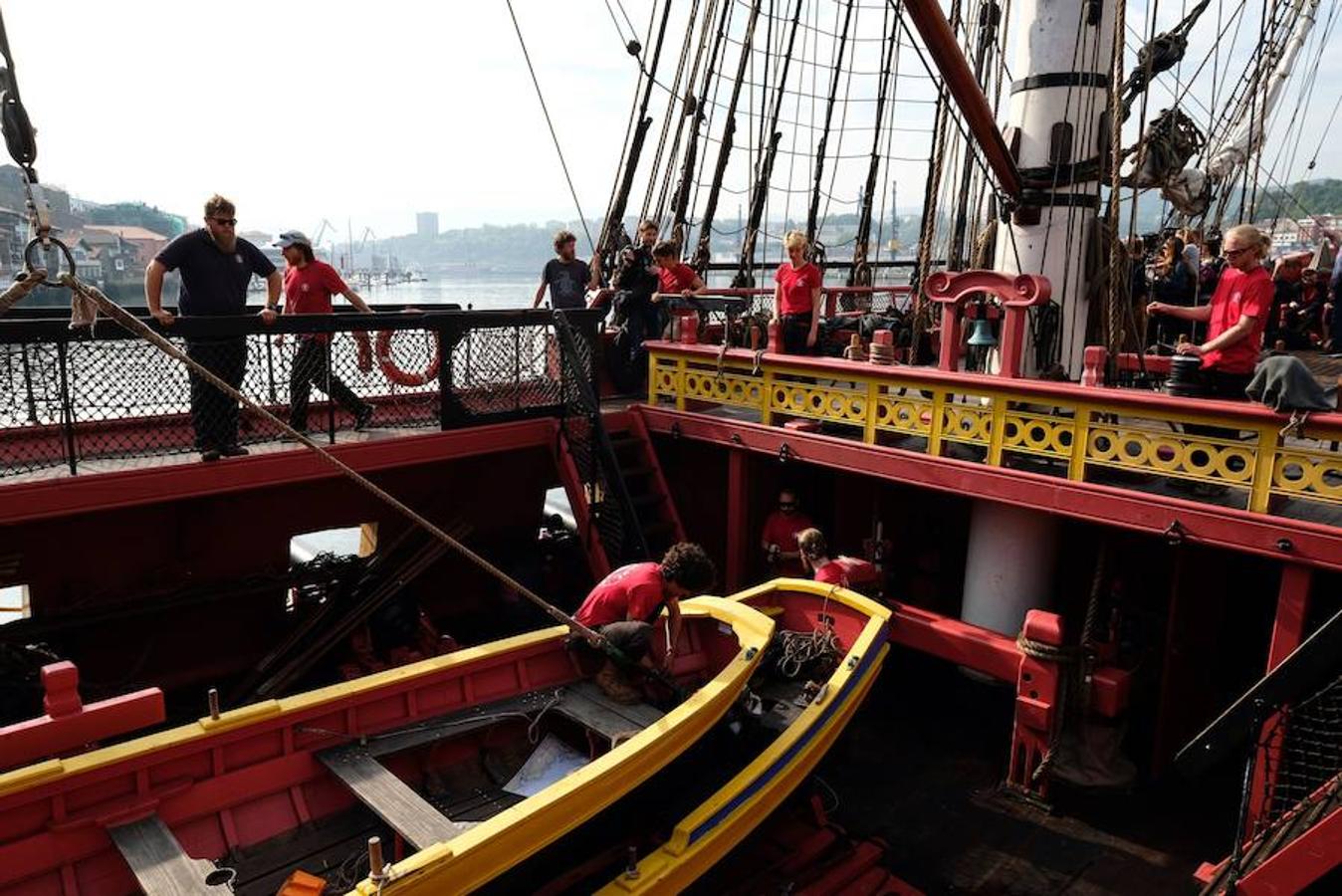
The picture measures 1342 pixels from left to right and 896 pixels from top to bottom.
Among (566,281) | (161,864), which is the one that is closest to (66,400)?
(161,864)

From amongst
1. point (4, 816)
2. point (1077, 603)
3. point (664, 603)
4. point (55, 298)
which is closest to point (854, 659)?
point (664, 603)

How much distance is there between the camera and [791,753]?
5277mm

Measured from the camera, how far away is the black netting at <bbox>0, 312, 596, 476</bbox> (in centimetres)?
628

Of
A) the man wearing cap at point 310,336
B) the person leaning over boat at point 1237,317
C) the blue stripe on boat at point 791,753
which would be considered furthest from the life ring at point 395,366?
the person leaning over boat at point 1237,317

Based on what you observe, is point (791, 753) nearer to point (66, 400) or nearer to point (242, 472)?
point (242, 472)

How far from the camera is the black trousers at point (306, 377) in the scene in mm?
7320

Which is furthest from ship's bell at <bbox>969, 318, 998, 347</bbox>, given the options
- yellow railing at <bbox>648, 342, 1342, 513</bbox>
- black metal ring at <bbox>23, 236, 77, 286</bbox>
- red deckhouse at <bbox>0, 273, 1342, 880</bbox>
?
black metal ring at <bbox>23, 236, 77, 286</bbox>

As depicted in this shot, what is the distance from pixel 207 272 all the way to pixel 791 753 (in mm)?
5379

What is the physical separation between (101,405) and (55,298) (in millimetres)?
66214

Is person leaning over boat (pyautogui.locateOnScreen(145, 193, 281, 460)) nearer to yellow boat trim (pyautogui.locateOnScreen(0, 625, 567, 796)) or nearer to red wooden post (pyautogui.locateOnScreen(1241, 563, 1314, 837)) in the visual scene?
yellow boat trim (pyautogui.locateOnScreen(0, 625, 567, 796))

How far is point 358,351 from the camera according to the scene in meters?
7.66

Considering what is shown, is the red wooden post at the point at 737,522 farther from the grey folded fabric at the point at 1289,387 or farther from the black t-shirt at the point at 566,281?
the grey folded fabric at the point at 1289,387

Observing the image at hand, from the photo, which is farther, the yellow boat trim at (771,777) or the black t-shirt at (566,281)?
the black t-shirt at (566,281)

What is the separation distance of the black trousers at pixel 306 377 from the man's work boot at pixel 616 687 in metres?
3.61
